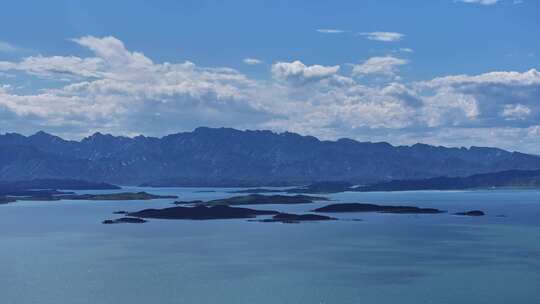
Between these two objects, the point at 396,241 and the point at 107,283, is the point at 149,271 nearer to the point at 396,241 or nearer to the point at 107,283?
the point at 107,283

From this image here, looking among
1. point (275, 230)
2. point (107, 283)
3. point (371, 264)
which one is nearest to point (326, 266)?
point (371, 264)

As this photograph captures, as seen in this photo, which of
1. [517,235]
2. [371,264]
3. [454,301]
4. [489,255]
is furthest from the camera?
[517,235]

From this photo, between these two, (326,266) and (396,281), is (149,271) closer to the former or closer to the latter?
(326,266)

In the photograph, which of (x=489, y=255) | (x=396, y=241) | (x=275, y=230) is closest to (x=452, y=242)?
(x=396, y=241)

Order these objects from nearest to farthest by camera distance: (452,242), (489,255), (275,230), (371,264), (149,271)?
(149,271) < (371,264) < (489,255) < (452,242) < (275,230)

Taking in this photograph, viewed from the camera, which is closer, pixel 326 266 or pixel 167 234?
pixel 326 266

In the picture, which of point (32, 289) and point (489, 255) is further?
point (489, 255)
